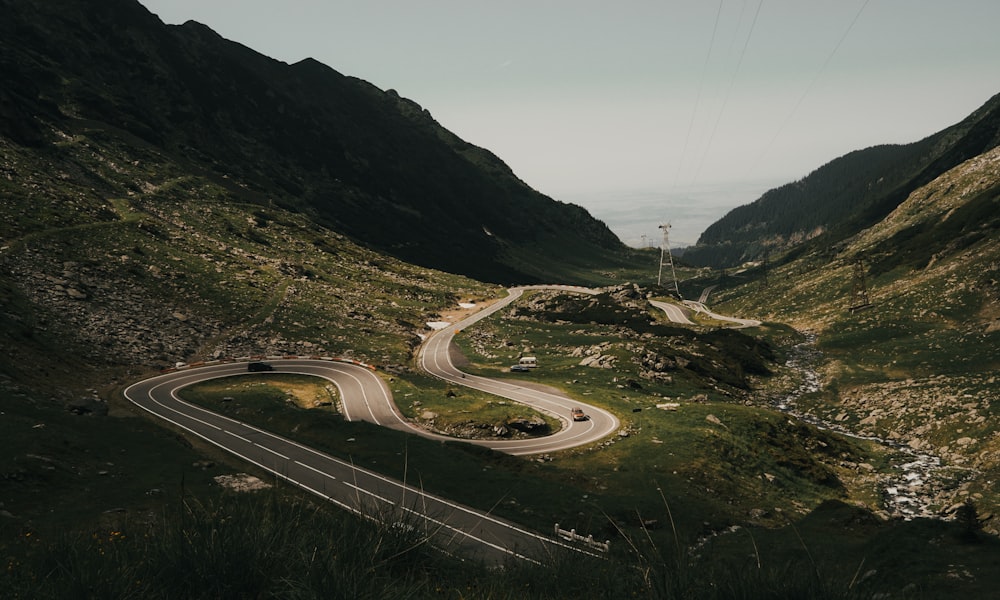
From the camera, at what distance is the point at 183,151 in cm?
19338

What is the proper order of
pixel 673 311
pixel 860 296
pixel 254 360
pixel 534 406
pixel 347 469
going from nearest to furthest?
pixel 347 469, pixel 534 406, pixel 254 360, pixel 860 296, pixel 673 311

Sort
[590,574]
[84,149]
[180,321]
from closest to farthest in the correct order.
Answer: [590,574] → [180,321] → [84,149]

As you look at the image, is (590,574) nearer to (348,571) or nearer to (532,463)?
(348,571)

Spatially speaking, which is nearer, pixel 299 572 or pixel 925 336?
pixel 299 572

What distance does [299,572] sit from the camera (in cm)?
1071

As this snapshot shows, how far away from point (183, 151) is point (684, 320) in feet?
599

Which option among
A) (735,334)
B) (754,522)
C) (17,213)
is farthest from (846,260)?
(17,213)

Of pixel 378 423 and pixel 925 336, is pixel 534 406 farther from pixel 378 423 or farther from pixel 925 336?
pixel 925 336

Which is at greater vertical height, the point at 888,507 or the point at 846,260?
the point at 846,260

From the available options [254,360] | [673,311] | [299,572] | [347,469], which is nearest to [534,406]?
[347,469]

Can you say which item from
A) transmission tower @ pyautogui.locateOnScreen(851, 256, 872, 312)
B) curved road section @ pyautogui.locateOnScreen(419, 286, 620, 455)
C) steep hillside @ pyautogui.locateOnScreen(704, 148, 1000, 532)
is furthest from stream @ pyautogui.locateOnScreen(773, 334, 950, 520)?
transmission tower @ pyautogui.locateOnScreen(851, 256, 872, 312)

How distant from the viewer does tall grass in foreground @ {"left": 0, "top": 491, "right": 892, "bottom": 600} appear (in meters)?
9.81

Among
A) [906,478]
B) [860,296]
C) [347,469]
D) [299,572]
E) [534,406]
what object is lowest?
[906,478]

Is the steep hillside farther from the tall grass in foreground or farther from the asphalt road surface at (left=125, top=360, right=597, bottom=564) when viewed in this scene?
the tall grass in foreground
